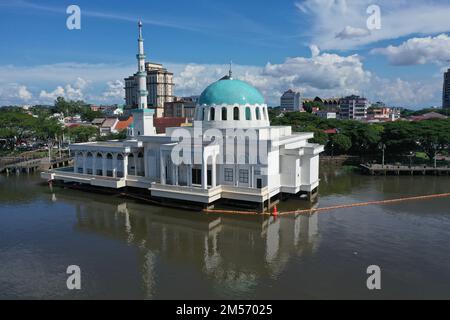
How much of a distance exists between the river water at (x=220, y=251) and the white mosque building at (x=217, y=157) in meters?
1.90

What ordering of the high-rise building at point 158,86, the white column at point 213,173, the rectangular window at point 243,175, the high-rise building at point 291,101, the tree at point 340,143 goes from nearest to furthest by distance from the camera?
the white column at point 213,173
the rectangular window at point 243,175
the tree at point 340,143
the high-rise building at point 158,86
the high-rise building at point 291,101

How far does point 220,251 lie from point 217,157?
10053 mm

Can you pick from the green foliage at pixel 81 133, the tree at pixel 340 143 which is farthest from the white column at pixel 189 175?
the green foliage at pixel 81 133

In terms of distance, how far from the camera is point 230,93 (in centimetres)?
3359

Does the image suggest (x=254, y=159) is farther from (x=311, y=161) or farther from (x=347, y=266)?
(x=347, y=266)

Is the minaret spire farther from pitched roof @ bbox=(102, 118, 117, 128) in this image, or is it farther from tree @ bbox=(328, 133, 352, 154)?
pitched roof @ bbox=(102, 118, 117, 128)

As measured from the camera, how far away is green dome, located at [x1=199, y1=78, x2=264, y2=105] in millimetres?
33469

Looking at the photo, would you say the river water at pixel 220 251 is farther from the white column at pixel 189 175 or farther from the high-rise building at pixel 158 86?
the high-rise building at pixel 158 86

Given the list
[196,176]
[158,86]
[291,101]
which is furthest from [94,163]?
[291,101]

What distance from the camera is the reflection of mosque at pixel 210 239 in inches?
763

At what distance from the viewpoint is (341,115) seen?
145 metres
